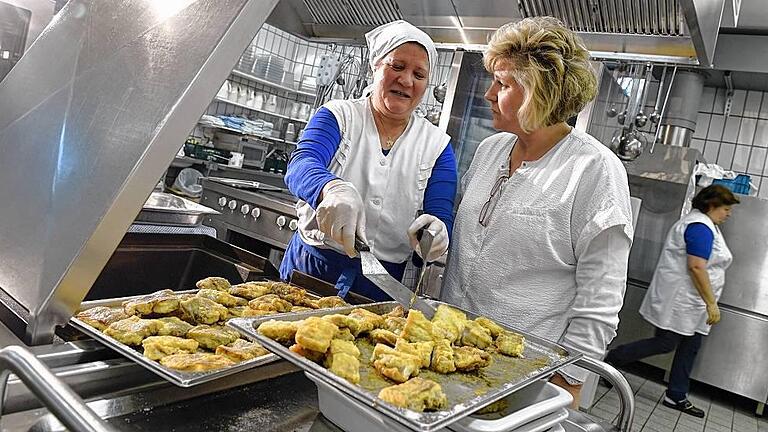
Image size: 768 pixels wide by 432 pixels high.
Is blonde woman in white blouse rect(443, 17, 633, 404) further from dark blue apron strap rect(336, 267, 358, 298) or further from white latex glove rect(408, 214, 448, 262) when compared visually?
dark blue apron strap rect(336, 267, 358, 298)

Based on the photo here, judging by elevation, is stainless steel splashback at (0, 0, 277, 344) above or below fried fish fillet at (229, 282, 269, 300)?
above

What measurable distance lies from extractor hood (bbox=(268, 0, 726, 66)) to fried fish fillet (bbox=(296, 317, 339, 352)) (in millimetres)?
1719

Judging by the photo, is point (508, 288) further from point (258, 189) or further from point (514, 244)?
point (258, 189)

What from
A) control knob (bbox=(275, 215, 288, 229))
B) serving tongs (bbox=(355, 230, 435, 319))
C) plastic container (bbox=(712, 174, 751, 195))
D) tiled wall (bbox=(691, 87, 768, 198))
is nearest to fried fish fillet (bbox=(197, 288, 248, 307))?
serving tongs (bbox=(355, 230, 435, 319))

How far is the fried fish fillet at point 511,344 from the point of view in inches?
38.9

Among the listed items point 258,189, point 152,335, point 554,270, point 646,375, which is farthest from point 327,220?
point 646,375

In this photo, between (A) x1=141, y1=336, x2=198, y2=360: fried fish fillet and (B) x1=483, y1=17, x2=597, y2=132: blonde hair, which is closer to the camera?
(A) x1=141, y1=336, x2=198, y2=360: fried fish fillet

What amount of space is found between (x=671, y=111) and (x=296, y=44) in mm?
4537

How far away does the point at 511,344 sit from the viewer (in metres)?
1.00

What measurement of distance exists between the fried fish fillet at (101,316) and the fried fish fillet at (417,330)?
1.54ft

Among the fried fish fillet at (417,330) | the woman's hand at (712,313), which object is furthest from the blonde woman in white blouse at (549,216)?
the woman's hand at (712,313)

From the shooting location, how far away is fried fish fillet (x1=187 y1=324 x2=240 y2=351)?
0.87 meters

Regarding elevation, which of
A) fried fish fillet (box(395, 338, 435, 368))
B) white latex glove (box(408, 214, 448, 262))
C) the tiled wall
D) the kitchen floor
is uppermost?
the tiled wall

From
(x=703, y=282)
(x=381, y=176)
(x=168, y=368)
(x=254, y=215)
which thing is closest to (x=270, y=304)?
(x=168, y=368)
